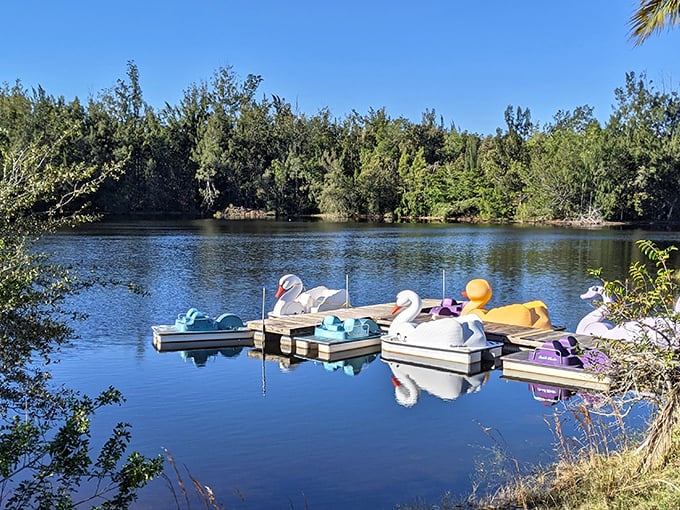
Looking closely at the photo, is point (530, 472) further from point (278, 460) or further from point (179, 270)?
point (179, 270)

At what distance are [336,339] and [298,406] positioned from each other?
11.6 feet

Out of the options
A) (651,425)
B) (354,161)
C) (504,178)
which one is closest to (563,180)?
(504,178)

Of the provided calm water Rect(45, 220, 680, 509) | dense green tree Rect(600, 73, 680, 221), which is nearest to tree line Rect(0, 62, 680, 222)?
dense green tree Rect(600, 73, 680, 221)

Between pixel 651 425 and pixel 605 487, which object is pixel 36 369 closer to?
pixel 605 487

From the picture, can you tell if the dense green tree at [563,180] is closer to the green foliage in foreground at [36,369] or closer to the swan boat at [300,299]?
the swan boat at [300,299]

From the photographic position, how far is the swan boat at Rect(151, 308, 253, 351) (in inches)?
632

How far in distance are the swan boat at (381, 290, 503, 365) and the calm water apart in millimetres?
536

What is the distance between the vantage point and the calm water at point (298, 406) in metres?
8.86

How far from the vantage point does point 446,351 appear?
47.3ft

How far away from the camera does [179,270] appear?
28.9 m

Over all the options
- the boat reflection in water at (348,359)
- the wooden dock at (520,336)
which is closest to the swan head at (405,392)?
the boat reflection in water at (348,359)

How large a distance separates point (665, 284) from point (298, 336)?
10.9m

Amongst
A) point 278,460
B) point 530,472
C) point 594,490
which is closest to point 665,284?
point 594,490

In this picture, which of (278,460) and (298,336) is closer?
(278,460)
